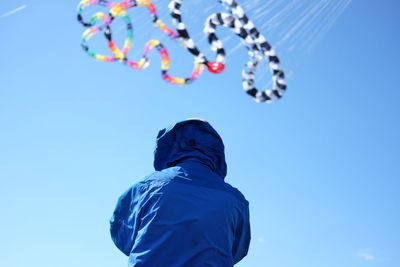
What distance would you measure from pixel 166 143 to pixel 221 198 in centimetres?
127

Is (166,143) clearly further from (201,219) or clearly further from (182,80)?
(182,80)

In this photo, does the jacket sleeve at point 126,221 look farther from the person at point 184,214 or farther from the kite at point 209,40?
the kite at point 209,40

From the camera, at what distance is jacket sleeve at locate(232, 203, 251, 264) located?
5367 mm

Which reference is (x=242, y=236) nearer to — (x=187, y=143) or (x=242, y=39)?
(x=187, y=143)

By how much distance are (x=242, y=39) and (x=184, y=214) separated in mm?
7265

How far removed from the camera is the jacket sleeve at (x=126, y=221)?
16.5 ft

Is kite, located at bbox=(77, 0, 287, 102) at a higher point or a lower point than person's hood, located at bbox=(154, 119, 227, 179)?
higher

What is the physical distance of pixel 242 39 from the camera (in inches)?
437

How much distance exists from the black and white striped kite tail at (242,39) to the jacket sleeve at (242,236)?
214 inches

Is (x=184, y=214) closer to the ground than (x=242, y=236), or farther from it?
farther from it

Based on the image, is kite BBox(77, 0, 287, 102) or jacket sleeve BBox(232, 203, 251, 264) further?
kite BBox(77, 0, 287, 102)

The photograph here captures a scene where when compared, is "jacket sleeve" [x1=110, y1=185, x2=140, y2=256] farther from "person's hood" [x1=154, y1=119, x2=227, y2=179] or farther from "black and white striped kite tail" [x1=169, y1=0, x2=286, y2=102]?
"black and white striped kite tail" [x1=169, y1=0, x2=286, y2=102]

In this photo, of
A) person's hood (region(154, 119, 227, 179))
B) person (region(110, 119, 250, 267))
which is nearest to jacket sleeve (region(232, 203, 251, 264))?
person (region(110, 119, 250, 267))

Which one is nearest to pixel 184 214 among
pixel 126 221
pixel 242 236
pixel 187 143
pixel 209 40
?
pixel 126 221
